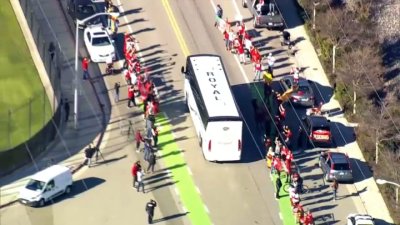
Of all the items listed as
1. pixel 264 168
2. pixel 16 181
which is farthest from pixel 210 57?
pixel 16 181

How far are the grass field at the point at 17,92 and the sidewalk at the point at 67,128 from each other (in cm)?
118

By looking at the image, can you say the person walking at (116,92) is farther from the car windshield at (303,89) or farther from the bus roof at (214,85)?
the car windshield at (303,89)

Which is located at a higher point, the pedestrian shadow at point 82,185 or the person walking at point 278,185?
the pedestrian shadow at point 82,185

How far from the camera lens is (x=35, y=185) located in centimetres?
7100

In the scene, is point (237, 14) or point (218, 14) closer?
point (218, 14)

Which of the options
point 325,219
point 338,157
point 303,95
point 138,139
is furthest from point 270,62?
point 325,219

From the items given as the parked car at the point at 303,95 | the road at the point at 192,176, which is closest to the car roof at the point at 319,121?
the road at the point at 192,176

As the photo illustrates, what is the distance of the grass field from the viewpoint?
75.4 meters

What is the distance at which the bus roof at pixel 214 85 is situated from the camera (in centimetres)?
7419

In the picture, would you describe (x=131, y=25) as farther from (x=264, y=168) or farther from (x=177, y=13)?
(x=264, y=168)

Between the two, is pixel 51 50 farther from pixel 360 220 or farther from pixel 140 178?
pixel 360 220

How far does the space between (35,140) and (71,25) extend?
15348mm

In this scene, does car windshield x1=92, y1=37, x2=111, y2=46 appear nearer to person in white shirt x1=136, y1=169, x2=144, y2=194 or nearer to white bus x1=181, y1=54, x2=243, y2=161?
white bus x1=181, y1=54, x2=243, y2=161

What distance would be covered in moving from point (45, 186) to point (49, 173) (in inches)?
37.4
